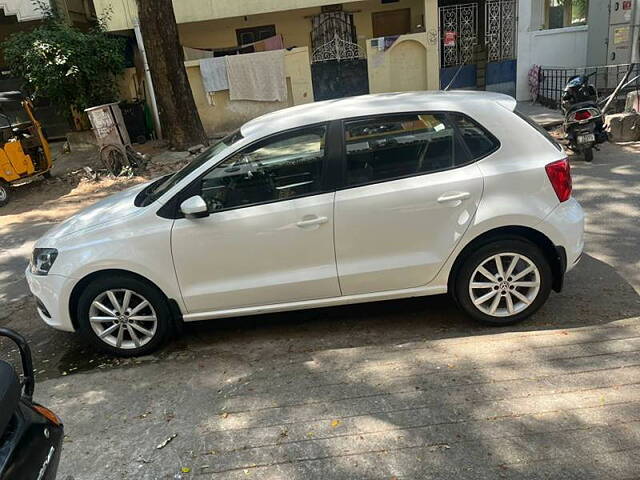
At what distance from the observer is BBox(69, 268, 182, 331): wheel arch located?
385 centimetres

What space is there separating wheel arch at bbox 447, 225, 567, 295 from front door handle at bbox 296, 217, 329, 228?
3.27ft

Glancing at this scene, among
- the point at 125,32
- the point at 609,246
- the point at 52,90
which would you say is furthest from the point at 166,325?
the point at 125,32

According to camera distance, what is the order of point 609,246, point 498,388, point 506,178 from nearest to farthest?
point 498,388 → point 506,178 → point 609,246

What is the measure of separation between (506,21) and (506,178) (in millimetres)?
12329

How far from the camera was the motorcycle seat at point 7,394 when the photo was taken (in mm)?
1848

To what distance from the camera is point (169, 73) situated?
10.8m

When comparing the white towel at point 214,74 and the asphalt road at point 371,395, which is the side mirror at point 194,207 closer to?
the asphalt road at point 371,395

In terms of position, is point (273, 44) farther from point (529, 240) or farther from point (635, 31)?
point (529, 240)

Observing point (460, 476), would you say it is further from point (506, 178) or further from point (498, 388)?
point (506, 178)

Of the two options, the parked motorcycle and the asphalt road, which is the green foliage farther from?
the parked motorcycle

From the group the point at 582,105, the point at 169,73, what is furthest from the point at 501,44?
the point at 169,73

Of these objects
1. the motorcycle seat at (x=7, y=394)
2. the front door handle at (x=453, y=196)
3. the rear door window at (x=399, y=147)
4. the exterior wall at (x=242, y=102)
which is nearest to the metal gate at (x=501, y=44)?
the exterior wall at (x=242, y=102)

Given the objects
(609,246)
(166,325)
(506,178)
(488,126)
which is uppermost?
(488,126)

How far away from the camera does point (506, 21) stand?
14.2 m
